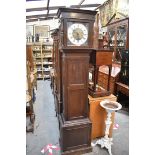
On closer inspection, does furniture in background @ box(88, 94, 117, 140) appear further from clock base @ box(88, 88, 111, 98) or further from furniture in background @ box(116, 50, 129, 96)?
furniture in background @ box(116, 50, 129, 96)

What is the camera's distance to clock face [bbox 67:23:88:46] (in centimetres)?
177

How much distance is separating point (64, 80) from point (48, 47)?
5453 mm

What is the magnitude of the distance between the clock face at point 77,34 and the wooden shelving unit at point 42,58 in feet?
16.7

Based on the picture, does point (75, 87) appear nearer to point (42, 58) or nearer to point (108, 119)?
point (108, 119)

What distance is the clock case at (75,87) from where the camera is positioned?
5.80 feet

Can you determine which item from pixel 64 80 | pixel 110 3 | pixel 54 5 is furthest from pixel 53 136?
pixel 54 5

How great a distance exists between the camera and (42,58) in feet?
22.3

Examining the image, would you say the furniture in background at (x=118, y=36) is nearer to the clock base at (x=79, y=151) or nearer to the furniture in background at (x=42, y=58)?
the clock base at (x=79, y=151)

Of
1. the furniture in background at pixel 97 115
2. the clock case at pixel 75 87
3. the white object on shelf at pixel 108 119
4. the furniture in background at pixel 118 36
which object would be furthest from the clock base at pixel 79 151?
the furniture in background at pixel 118 36
